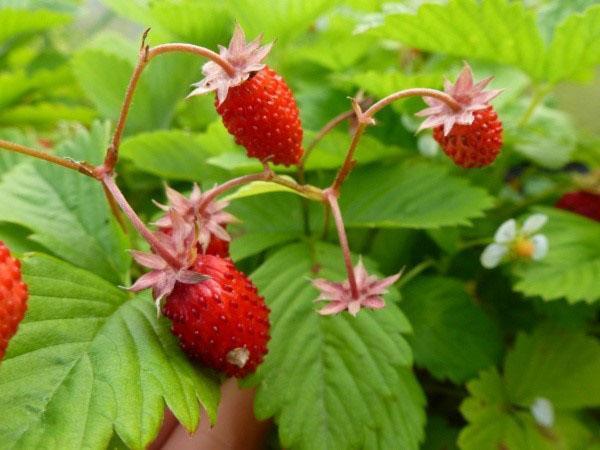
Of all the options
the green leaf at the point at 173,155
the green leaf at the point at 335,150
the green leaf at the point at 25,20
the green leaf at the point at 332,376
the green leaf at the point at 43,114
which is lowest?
the green leaf at the point at 332,376

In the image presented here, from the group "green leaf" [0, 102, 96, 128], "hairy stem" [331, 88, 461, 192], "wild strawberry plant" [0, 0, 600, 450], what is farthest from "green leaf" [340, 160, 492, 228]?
"green leaf" [0, 102, 96, 128]

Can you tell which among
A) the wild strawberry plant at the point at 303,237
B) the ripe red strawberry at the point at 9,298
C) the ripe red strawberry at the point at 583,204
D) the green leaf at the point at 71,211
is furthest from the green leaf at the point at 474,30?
the ripe red strawberry at the point at 9,298

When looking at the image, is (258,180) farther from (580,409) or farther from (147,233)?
(580,409)

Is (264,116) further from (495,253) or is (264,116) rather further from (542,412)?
(542,412)

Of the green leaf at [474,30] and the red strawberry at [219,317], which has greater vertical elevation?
the green leaf at [474,30]

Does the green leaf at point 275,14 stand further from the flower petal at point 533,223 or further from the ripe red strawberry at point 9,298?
the ripe red strawberry at point 9,298

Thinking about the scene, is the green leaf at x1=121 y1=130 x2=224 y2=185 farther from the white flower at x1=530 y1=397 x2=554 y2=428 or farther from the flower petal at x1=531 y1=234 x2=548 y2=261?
the white flower at x1=530 y1=397 x2=554 y2=428
